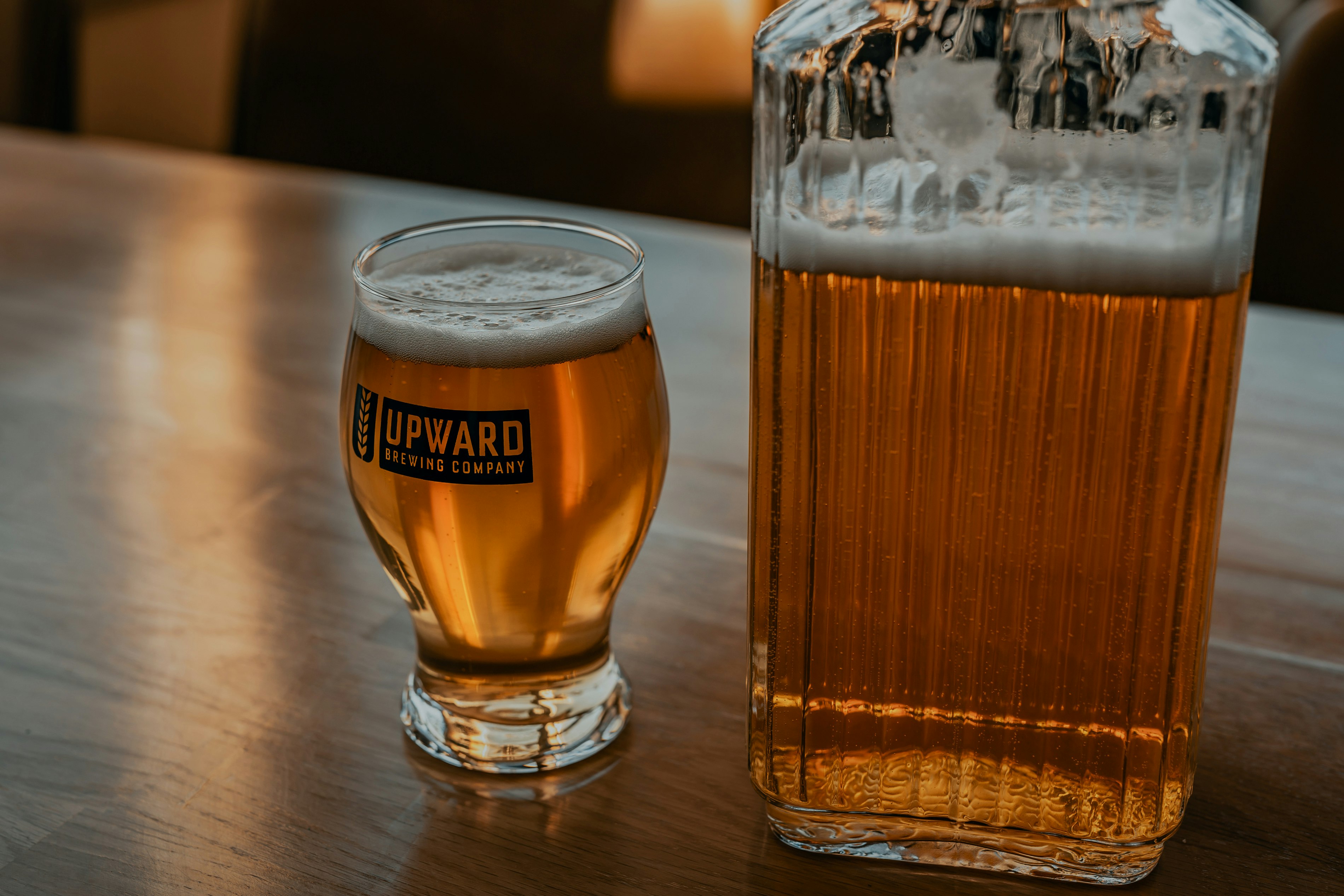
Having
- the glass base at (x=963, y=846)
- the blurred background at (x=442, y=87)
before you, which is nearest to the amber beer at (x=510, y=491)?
the glass base at (x=963, y=846)

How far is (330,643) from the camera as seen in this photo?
595 millimetres

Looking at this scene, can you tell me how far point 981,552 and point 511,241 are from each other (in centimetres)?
24

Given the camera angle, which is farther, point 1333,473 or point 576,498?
point 1333,473

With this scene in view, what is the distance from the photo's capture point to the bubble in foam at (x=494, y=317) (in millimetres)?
460

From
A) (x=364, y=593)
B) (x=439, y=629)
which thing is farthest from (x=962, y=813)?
(x=364, y=593)

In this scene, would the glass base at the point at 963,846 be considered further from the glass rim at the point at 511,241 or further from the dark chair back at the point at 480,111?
the dark chair back at the point at 480,111

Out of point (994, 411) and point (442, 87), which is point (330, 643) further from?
point (442, 87)

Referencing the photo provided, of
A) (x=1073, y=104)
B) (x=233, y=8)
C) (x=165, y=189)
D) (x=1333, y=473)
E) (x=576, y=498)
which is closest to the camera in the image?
(x=1073, y=104)

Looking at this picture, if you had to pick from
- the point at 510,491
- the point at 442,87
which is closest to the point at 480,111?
the point at 442,87

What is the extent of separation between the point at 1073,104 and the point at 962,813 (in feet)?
0.76

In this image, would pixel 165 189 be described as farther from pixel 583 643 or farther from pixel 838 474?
pixel 838 474

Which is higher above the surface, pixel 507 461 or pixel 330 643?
pixel 507 461

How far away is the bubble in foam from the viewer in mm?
460

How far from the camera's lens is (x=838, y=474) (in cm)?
42
